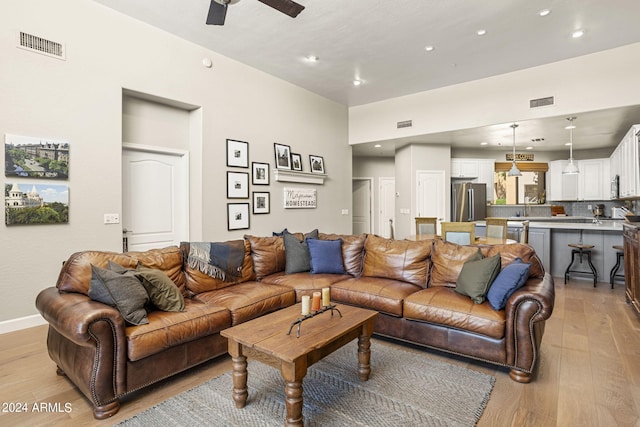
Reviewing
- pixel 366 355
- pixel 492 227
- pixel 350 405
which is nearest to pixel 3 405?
pixel 350 405

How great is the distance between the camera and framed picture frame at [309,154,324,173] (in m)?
6.61

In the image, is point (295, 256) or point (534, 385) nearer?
point (534, 385)

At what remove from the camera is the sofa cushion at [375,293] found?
3.05m

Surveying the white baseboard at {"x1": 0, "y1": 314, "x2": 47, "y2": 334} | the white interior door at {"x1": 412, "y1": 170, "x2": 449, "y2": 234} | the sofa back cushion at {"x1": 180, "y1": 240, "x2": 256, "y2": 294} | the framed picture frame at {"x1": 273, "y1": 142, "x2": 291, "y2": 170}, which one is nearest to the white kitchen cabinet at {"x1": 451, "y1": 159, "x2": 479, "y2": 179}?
the white interior door at {"x1": 412, "y1": 170, "x2": 449, "y2": 234}

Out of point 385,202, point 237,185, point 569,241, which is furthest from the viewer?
point 385,202

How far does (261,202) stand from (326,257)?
2076mm

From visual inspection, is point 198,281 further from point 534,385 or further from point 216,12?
point 534,385

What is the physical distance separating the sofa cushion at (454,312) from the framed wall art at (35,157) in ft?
12.4

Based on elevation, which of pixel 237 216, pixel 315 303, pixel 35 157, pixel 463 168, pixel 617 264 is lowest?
pixel 617 264

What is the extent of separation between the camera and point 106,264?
8.38 ft

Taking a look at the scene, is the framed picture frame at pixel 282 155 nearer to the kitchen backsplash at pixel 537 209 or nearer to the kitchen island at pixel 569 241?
the kitchen island at pixel 569 241

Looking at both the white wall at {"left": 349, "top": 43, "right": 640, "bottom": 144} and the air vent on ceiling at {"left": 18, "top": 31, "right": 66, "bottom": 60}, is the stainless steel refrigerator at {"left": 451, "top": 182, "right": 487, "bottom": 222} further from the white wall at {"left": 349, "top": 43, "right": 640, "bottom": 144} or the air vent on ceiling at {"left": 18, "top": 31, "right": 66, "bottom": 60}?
the air vent on ceiling at {"left": 18, "top": 31, "right": 66, "bottom": 60}

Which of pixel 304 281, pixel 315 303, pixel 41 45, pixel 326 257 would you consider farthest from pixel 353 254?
pixel 41 45

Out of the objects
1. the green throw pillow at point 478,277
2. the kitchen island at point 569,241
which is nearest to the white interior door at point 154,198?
the green throw pillow at point 478,277
